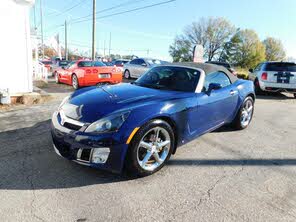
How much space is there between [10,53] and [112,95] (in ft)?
16.7

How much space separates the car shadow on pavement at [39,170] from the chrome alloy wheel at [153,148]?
31cm

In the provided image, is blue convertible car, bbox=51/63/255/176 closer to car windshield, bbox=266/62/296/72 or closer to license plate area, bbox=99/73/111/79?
license plate area, bbox=99/73/111/79

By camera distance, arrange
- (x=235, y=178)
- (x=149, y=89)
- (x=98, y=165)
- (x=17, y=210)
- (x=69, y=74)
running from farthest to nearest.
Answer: (x=69, y=74) < (x=149, y=89) < (x=235, y=178) < (x=98, y=165) < (x=17, y=210)

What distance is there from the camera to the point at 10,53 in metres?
6.77

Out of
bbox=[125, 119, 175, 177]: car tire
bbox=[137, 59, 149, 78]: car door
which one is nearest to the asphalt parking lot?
bbox=[125, 119, 175, 177]: car tire

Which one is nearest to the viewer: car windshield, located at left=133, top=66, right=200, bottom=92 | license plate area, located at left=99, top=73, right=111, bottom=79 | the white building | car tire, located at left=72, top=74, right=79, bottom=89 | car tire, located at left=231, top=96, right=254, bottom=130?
car windshield, located at left=133, top=66, right=200, bottom=92

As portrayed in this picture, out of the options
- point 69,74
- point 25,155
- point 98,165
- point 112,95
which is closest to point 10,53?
point 69,74

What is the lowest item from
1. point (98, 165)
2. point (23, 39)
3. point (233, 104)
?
point (98, 165)

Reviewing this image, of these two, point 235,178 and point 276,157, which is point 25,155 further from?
point 276,157

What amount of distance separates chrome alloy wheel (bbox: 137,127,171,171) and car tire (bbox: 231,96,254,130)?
2.23 m

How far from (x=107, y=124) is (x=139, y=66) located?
11.4 metres

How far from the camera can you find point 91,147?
102 inches

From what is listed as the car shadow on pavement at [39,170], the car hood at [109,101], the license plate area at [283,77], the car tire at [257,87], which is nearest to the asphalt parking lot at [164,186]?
the car shadow on pavement at [39,170]

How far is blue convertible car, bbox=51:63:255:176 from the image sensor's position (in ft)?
8.59
